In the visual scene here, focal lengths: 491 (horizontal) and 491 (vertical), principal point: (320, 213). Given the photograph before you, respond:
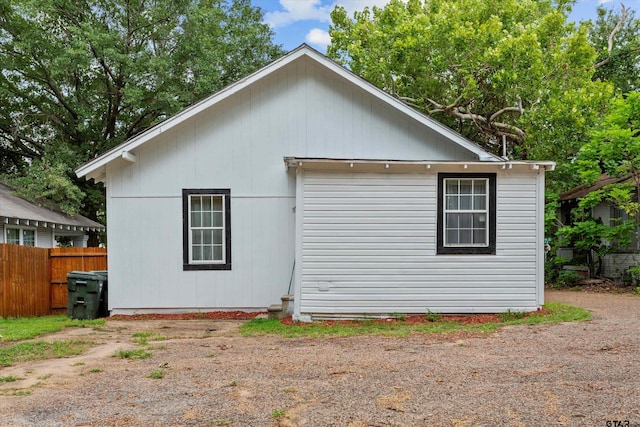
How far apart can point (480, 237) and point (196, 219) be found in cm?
608

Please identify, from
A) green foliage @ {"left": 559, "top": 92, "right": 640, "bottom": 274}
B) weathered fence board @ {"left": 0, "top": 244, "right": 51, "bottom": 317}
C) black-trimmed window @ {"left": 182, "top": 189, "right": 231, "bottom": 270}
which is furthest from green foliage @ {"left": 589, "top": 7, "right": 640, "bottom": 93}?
weathered fence board @ {"left": 0, "top": 244, "right": 51, "bottom": 317}

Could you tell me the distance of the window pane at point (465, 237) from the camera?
981cm

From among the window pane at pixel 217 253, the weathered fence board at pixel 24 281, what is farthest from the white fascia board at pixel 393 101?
the weathered fence board at pixel 24 281

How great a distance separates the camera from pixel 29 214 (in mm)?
14281

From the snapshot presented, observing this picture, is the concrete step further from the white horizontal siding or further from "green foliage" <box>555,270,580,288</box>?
"green foliage" <box>555,270,580,288</box>

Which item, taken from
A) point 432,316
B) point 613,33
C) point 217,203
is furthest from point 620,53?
point 217,203

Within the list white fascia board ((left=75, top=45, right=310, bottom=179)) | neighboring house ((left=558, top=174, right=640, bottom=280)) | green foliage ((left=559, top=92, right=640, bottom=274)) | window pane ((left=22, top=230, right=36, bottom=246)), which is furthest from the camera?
neighboring house ((left=558, top=174, right=640, bottom=280))

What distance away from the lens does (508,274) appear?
9.77 meters

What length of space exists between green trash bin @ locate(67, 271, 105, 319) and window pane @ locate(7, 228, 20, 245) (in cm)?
436

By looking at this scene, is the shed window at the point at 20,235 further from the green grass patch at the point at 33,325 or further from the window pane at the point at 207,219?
the window pane at the point at 207,219

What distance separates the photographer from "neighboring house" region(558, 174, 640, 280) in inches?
611

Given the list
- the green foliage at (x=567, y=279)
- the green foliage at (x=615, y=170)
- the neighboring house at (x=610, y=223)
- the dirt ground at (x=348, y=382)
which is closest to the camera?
the dirt ground at (x=348, y=382)

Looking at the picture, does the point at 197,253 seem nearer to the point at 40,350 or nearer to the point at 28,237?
the point at 40,350

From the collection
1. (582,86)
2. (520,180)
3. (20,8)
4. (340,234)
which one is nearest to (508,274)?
(520,180)
